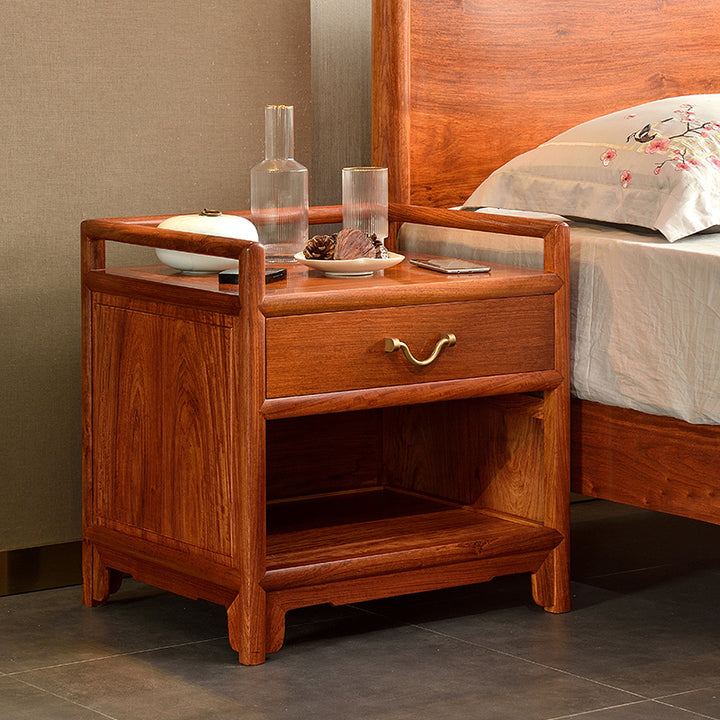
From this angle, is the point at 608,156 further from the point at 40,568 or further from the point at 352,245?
the point at 40,568

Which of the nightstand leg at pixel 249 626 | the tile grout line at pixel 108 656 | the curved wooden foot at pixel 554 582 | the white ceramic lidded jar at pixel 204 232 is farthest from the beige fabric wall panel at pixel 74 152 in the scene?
the curved wooden foot at pixel 554 582

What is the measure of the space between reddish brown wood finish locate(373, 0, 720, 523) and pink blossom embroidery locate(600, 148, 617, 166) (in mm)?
321

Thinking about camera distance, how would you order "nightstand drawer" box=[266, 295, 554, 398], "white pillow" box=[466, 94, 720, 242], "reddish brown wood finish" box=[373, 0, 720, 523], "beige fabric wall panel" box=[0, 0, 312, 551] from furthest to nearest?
1. "reddish brown wood finish" box=[373, 0, 720, 523]
2. "beige fabric wall panel" box=[0, 0, 312, 551]
3. "white pillow" box=[466, 94, 720, 242]
4. "nightstand drawer" box=[266, 295, 554, 398]

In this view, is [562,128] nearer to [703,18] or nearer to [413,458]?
[703,18]

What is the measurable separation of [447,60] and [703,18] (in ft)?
2.09

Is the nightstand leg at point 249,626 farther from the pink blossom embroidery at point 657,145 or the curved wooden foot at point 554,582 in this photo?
the pink blossom embroidery at point 657,145

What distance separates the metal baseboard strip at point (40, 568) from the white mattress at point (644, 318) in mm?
875

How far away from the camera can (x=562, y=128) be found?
2662 mm

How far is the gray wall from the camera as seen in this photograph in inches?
90.1

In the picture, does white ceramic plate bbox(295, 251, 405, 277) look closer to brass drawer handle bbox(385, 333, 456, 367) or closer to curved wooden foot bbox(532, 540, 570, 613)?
brass drawer handle bbox(385, 333, 456, 367)

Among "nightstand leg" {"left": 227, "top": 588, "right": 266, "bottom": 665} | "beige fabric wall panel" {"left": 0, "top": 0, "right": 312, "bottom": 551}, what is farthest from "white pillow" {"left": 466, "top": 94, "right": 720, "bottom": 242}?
"nightstand leg" {"left": 227, "top": 588, "right": 266, "bottom": 665}

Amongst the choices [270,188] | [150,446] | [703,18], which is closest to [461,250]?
[270,188]

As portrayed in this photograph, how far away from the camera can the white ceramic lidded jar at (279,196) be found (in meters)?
2.23

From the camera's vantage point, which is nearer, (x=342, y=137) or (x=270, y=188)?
(x=270, y=188)
